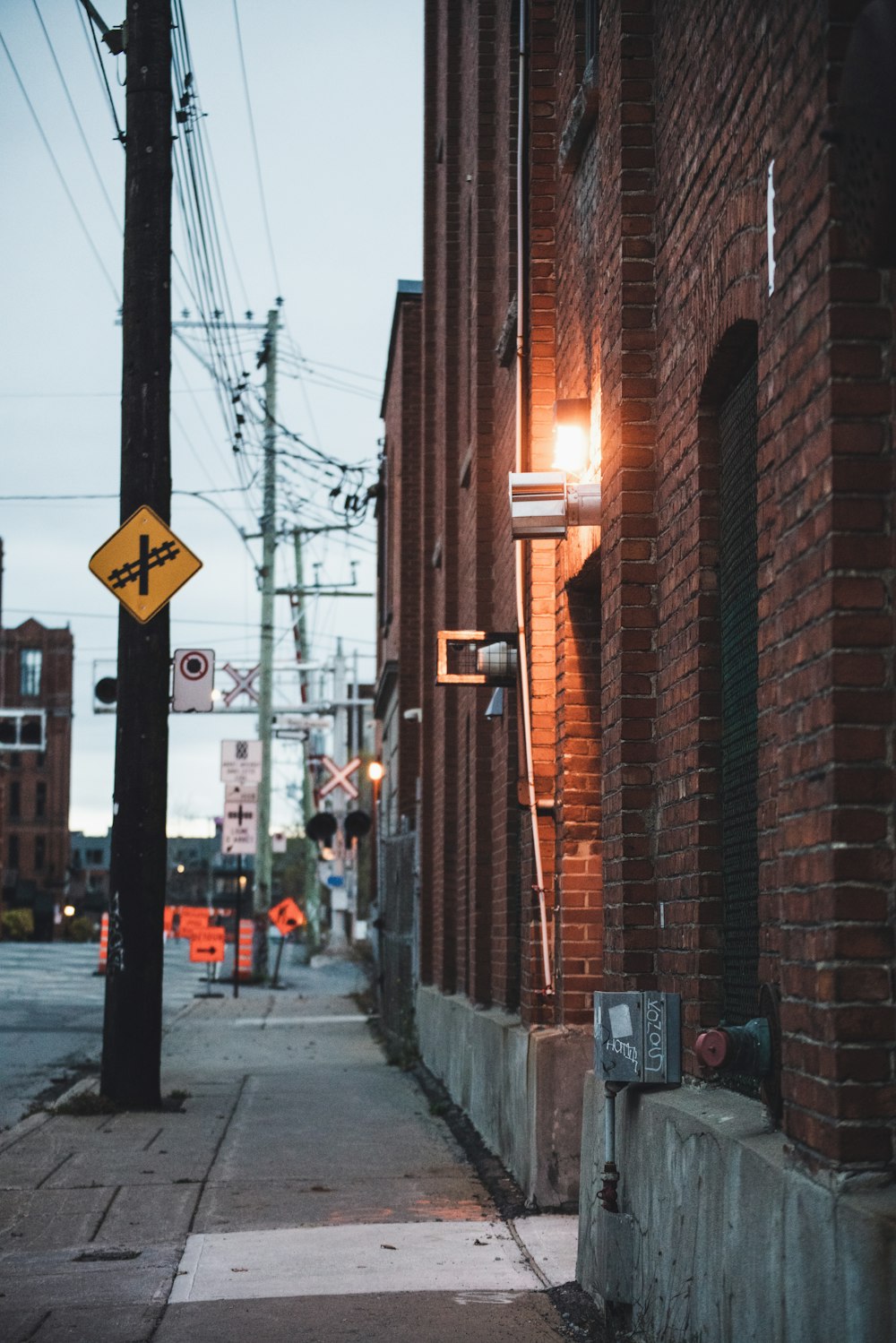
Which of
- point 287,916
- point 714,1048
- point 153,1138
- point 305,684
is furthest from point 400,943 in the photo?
point 305,684

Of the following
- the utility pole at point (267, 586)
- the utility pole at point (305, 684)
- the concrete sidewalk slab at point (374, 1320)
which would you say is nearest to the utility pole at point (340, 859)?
the utility pole at point (305, 684)

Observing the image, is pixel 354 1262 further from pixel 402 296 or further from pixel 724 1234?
pixel 402 296

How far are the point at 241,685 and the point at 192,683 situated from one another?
2106 cm

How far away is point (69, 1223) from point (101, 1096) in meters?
4.13

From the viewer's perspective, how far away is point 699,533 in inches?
224

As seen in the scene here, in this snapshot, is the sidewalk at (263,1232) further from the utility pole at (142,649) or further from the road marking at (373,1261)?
the utility pole at (142,649)

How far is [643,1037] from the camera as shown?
18.5 feet

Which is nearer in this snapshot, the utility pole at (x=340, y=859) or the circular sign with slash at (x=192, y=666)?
the circular sign with slash at (x=192, y=666)

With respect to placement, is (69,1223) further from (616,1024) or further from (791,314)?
(791,314)

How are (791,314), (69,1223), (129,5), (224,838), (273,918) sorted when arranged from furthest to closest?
(273,918) < (224,838) < (129,5) < (69,1223) < (791,314)

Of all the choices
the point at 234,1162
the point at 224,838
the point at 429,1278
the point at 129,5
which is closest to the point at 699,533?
the point at 429,1278

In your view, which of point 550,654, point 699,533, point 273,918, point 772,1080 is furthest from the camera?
point 273,918

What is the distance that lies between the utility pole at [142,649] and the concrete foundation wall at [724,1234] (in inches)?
242

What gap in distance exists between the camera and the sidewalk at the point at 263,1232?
5.97 m
